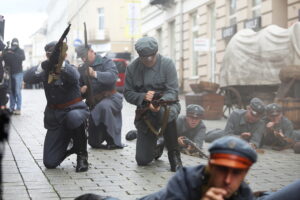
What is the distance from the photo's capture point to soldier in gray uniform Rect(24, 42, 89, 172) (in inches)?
296

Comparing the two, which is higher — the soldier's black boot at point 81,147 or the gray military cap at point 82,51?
the gray military cap at point 82,51

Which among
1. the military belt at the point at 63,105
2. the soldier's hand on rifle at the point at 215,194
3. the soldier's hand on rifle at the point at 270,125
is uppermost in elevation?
the military belt at the point at 63,105

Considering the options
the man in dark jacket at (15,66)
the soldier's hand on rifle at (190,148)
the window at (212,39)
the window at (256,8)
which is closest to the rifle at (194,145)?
the soldier's hand on rifle at (190,148)

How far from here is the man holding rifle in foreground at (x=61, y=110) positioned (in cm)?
738

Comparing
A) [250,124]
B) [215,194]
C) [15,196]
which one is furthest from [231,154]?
[250,124]

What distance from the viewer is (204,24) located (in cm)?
2603

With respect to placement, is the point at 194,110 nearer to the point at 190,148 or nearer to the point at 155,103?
the point at 190,148

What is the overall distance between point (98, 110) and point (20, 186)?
3484mm

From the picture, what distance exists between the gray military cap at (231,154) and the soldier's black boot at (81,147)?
4633 mm

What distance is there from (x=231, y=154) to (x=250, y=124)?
744 cm

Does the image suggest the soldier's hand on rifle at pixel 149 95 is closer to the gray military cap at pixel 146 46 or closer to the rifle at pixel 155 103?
the rifle at pixel 155 103

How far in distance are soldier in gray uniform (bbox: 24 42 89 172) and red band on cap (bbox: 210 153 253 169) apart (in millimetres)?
4420

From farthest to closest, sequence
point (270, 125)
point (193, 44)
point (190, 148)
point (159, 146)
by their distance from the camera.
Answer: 1. point (193, 44)
2. point (270, 125)
3. point (190, 148)
4. point (159, 146)

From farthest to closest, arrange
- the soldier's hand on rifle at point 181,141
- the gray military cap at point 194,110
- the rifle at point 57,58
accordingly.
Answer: the gray military cap at point 194,110 < the soldier's hand on rifle at point 181,141 < the rifle at point 57,58
